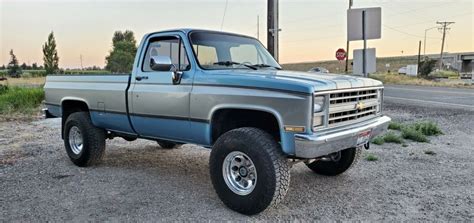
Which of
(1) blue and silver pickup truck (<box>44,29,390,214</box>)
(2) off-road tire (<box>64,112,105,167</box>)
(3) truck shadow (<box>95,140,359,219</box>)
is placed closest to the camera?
(1) blue and silver pickup truck (<box>44,29,390,214</box>)

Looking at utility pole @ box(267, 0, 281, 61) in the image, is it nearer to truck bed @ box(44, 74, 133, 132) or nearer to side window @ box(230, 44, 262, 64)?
side window @ box(230, 44, 262, 64)

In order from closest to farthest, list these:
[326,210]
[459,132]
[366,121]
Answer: [326,210] < [366,121] < [459,132]

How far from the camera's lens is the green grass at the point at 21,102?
14.5 meters

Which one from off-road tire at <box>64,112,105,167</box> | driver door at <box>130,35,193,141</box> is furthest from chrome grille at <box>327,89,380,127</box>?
off-road tire at <box>64,112,105,167</box>

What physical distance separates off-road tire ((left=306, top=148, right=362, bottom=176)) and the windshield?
1.55 m

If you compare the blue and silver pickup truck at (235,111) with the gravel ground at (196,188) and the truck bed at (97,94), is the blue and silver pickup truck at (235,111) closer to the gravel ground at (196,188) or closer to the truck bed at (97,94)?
the truck bed at (97,94)

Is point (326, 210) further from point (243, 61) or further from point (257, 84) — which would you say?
point (243, 61)

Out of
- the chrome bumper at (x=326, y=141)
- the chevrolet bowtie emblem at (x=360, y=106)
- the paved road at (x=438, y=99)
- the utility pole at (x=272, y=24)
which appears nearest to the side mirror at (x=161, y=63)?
the chrome bumper at (x=326, y=141)

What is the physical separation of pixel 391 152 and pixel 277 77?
395 cm

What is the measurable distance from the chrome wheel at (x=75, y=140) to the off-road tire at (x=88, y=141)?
11 centimetres

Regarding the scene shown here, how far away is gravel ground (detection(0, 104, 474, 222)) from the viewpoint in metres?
4.45

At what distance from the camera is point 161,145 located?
8.08m

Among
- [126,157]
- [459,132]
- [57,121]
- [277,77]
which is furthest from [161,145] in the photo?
[459,132]

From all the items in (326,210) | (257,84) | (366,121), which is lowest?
(326,210)
